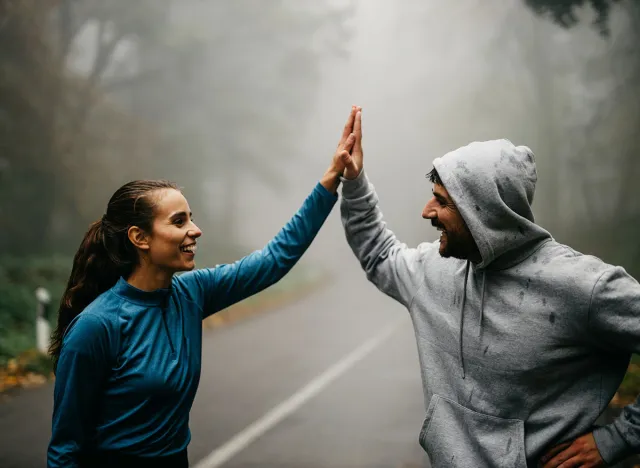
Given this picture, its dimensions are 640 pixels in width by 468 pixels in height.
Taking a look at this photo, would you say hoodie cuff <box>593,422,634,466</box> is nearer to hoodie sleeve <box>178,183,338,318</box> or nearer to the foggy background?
hoodie sleeve <box>178,183,338,318</box>

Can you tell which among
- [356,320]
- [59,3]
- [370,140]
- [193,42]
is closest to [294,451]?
[356,320]

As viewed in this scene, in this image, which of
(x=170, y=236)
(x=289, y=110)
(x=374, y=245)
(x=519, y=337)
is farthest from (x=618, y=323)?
(x=289, y=110)

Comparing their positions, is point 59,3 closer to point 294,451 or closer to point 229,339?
point 229,339

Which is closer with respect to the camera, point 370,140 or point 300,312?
point 370,140

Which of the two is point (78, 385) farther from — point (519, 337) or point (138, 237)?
point (519, 337)

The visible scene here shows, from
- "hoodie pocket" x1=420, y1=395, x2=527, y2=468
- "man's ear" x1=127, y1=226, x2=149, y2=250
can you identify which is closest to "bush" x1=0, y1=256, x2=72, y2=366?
"man's ear" x1=127, y1=226, x2=149, y2=250

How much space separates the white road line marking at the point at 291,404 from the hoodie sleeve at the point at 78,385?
98.2 inches

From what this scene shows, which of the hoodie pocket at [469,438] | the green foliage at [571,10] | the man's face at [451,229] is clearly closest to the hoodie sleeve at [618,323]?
the hoodie pocket at [469,438]

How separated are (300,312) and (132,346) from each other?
6.11 metres

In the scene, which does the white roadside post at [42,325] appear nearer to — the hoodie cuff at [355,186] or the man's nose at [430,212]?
the hoodie cuff at [355,186]

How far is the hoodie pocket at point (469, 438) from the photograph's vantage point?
1.94 meters

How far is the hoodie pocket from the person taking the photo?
1942 mm

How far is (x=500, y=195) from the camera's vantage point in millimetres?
1962

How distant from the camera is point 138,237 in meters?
2.10
